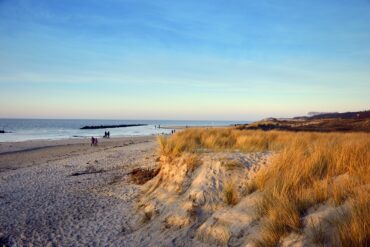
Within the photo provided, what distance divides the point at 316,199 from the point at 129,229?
4.36m

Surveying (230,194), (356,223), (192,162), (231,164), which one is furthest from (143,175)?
(356,223)

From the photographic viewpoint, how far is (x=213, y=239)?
244 inches

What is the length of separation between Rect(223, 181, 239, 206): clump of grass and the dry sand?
5.7 inches

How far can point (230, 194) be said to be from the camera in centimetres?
716

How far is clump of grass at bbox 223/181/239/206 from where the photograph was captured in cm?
706

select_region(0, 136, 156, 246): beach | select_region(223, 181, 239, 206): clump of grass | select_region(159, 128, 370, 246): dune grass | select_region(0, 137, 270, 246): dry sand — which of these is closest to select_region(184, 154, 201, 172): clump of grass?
select_region(0, 137, 270, 246): dry sand

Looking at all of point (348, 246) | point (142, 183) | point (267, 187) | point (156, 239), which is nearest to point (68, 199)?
point (142, 183)

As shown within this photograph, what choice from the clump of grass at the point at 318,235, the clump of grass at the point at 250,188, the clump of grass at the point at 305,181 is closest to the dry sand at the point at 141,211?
the clump of grass at the point at 250,188

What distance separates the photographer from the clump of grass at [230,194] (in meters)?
7.06

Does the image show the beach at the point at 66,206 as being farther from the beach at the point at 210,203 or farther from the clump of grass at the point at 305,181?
the clump of grass at the point at 305,181

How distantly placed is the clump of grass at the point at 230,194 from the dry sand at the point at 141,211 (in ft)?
0.47

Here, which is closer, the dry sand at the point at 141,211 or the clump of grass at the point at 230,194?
the dry sand at the point at 141,211

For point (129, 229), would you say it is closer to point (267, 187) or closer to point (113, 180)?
point (267, 187)

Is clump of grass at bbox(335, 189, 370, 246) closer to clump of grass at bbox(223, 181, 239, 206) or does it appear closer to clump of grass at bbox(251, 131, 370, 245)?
clump of grass at bbox(251, 131, 370, 245)
